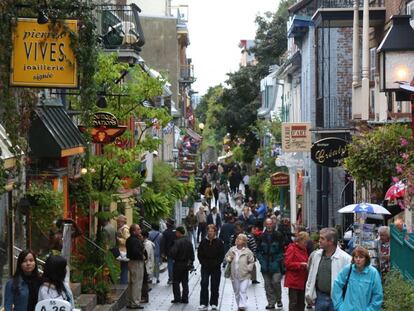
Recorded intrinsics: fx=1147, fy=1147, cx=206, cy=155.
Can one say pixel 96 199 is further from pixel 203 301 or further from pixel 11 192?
pixel 11 192

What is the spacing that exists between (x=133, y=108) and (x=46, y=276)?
11754 millimetres

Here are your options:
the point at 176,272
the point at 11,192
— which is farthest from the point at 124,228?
the point at 11,192

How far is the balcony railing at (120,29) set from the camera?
93.3 ft

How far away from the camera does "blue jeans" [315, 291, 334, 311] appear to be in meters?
14.6

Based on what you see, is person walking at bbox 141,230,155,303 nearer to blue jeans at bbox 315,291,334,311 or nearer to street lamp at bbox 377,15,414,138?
street lamp at bbox 377,15,414,138

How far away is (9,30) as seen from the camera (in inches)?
542

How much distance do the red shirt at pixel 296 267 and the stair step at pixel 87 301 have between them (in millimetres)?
3311

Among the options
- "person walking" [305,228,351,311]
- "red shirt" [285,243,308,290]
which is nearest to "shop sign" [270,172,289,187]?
"red shirt" [285,243,308,290]

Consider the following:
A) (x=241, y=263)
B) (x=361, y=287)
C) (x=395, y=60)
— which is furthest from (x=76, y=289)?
(x=361, y=287)

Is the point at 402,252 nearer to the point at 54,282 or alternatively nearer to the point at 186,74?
the point at 54,282

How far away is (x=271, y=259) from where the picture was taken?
21.8 m

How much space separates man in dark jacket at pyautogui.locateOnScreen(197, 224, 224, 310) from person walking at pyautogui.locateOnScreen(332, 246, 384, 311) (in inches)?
370

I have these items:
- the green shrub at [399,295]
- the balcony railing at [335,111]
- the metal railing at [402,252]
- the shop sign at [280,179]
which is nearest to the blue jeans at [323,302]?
the green shrub at [399,295]

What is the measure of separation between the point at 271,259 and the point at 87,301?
4152 mm
